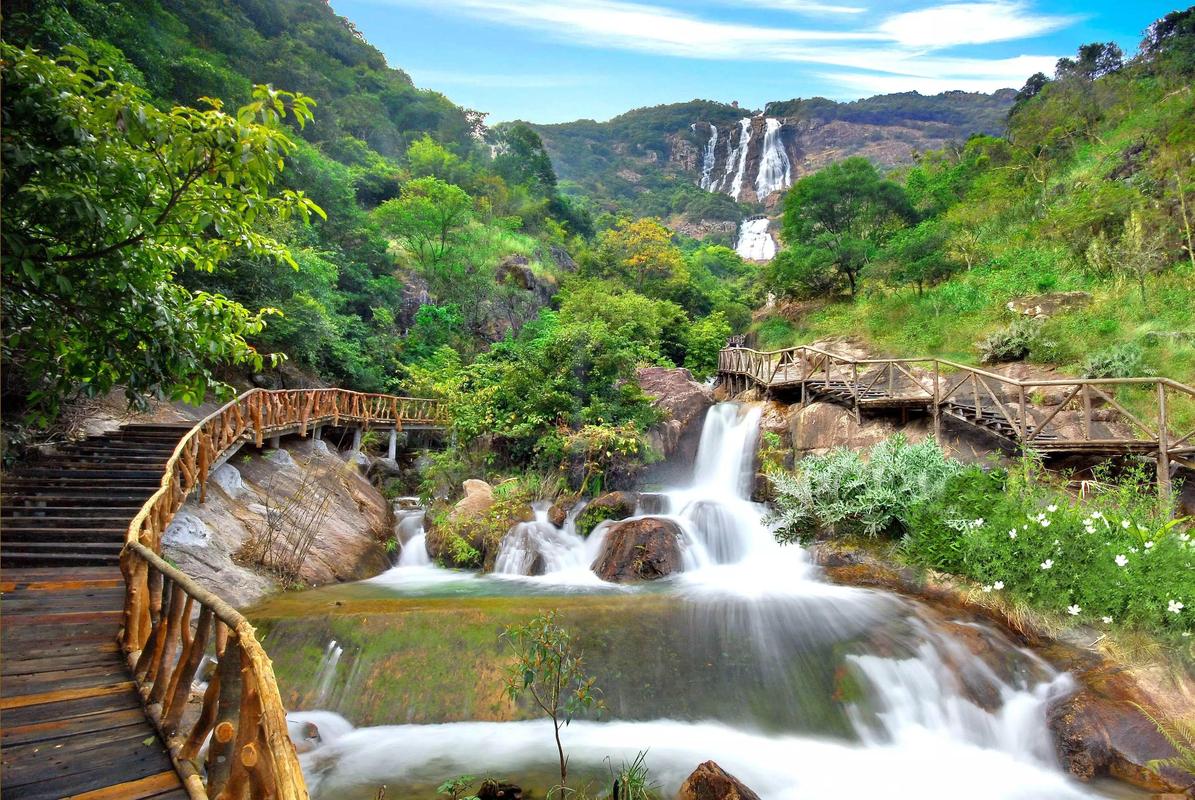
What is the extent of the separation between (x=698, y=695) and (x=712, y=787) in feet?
6.40

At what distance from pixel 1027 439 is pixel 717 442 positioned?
7.46 metres

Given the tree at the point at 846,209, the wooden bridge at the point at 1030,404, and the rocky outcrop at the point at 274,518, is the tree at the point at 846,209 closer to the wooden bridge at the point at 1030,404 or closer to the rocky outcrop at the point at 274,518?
the wooden bridge at the point at 1030,404

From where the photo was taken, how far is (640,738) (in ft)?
19.6

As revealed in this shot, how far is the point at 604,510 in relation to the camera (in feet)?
40.5

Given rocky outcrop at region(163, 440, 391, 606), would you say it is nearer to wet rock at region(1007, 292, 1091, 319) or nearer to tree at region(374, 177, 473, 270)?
tree at region(374, 177, 473, 270)

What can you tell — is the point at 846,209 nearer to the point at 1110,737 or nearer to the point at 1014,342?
the point at 1014,342

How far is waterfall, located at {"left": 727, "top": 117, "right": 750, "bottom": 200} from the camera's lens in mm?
85750

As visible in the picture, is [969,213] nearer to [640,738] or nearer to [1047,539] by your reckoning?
[1047,539]

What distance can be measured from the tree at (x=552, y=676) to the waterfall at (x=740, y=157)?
8578cm

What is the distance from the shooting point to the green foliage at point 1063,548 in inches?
259

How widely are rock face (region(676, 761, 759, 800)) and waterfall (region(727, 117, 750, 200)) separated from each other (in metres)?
87.0

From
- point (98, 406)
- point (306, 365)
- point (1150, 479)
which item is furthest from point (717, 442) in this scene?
point (98, 406)

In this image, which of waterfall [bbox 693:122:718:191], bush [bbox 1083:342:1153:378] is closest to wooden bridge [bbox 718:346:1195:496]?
bush [bbox 1083:342:1153:378]

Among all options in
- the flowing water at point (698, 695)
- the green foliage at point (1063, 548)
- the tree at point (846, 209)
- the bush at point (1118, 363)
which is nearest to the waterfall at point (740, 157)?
the tree at point (846, 209)
